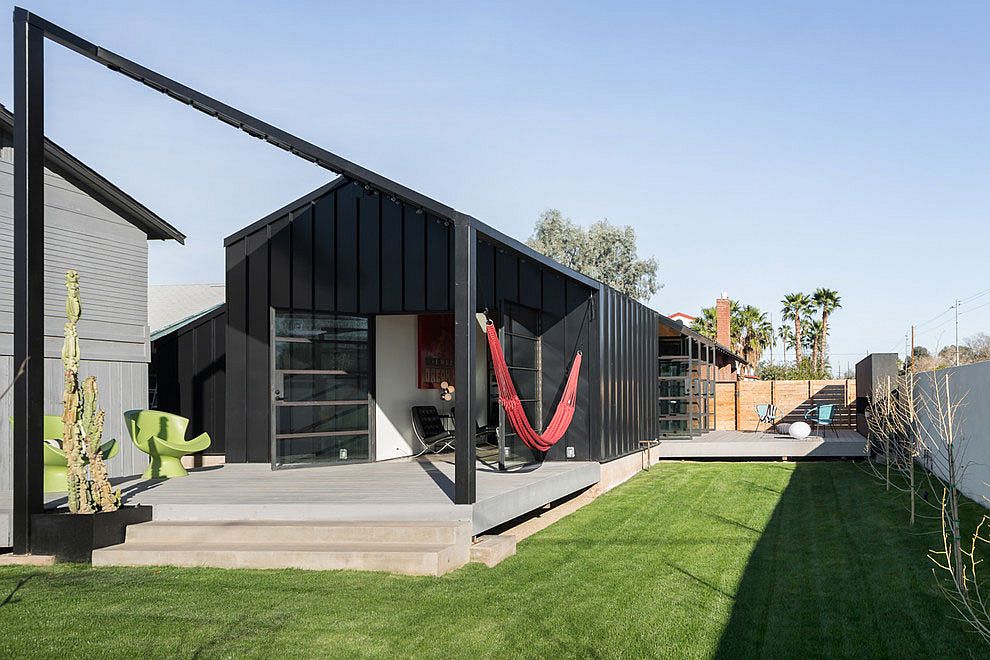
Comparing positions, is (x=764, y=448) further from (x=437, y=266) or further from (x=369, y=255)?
(x=369, y=255)

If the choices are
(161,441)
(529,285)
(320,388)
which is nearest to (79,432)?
(161,441)

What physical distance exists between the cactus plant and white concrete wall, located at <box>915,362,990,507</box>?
6.29 meters

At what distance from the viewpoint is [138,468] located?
9.35 metres

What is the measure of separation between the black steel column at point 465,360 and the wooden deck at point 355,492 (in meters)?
0.22

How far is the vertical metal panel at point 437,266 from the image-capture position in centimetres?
992

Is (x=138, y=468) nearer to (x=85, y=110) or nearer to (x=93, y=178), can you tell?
(x=93, y=178)

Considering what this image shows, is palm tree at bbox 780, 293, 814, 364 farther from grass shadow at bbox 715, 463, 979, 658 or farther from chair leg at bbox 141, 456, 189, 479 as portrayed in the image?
chair leg at bbox 141, 456, 189, 479

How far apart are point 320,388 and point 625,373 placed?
163 inches

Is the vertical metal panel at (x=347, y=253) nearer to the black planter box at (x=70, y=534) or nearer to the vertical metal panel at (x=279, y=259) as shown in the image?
the vertical metal panel at (x=279, y=259)

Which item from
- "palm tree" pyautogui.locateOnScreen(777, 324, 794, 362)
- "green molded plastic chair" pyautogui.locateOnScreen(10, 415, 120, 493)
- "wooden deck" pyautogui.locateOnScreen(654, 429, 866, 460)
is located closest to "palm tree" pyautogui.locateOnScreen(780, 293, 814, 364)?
"palm tree" pyautogui.locateOnScreen(777, 324, 794, 362)

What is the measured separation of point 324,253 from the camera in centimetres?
1020

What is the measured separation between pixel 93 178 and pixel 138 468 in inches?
114

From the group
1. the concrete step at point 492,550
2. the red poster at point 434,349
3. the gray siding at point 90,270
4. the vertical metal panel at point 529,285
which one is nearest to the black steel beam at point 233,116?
the gray siding at point 90,270

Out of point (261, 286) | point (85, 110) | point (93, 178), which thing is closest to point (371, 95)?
point (85, 110)
